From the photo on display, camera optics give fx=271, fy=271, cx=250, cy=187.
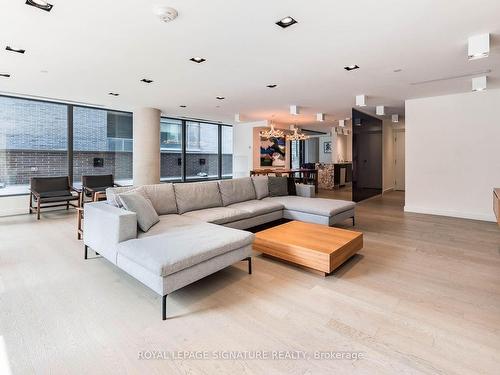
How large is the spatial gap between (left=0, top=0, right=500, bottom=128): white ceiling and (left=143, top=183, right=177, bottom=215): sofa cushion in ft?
5.60

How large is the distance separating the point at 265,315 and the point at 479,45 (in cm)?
350

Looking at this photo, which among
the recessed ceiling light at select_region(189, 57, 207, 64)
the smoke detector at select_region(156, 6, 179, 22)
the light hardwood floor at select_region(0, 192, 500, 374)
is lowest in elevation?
the light hardwood floor at select_region(0, 192, 500, 374)

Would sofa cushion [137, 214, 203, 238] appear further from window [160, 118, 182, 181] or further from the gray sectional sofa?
window [160, 118, 182, 181]

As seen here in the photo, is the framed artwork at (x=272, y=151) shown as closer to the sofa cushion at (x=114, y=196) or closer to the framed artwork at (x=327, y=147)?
the framed artwork at (x=327, y=147)

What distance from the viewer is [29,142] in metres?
6.09

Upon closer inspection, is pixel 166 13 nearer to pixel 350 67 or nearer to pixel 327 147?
pixel 350 67

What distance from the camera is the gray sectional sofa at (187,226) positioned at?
2.18 meters

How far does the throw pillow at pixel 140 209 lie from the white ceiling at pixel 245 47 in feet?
5.70

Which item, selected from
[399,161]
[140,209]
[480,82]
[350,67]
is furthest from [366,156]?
[140,209]

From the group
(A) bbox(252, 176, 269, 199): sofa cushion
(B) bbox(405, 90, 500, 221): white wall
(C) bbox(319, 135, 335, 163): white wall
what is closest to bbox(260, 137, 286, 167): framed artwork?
(C) bbox(319, 135, 335, 163): white wall

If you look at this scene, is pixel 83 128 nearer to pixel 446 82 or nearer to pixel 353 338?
pixel 353 338

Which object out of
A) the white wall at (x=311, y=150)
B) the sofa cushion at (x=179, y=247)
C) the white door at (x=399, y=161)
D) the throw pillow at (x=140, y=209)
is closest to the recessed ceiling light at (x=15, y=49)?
the throw pillow at (x=140, y=209)

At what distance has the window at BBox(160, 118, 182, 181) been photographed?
8648 mm

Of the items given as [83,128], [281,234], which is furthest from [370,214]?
[83,128]
